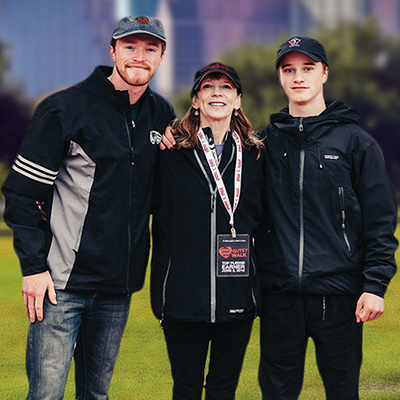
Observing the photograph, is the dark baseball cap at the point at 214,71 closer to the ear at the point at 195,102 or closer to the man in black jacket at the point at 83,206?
the ear at the point at 195,102

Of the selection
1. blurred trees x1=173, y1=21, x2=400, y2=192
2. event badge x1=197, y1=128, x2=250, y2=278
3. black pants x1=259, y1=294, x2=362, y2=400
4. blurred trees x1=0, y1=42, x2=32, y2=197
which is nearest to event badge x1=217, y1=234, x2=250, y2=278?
event badge x1=197, y1=128, x2=250, y2=278

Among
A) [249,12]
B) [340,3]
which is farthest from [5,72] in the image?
[249,12]

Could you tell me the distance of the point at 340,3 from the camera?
2370 inches

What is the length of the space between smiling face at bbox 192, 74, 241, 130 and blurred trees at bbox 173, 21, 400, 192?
2659 centimetres

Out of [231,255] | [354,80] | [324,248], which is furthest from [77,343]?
[354,80]

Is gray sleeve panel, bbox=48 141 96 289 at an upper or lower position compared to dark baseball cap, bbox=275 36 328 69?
lower

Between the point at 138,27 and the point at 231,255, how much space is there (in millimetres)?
1331

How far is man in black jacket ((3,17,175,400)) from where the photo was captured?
3236mm

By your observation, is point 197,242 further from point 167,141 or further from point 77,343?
point 77,343

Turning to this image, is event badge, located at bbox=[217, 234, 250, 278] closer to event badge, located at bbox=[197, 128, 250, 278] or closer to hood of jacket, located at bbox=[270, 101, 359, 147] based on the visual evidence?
event badge, located at bbox=[197, 128, 250, 278]

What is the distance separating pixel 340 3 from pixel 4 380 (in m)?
60.3

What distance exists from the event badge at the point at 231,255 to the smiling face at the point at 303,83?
0.86 meters

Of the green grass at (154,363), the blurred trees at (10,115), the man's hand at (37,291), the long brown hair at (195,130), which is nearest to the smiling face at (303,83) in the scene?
the long brown hair at (195,130)

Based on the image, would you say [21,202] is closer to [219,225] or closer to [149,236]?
[149,236]
